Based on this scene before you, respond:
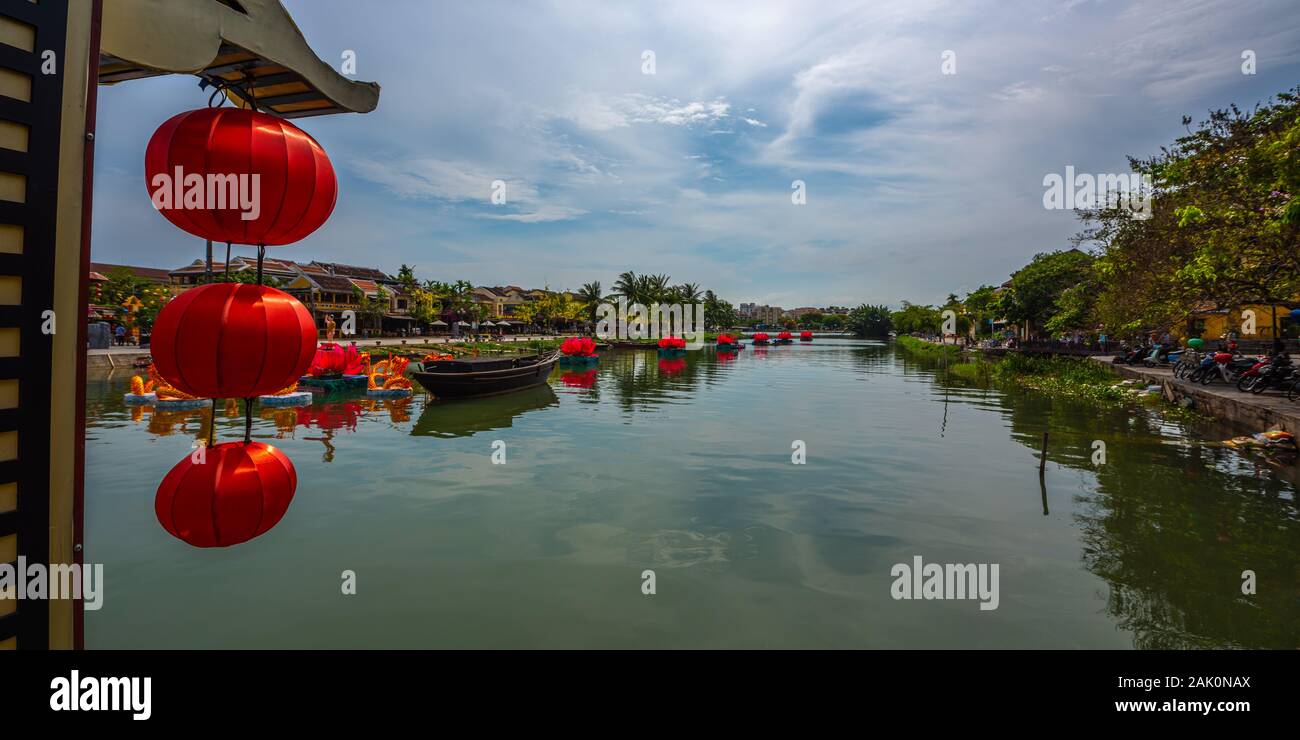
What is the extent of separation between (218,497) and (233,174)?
183cm

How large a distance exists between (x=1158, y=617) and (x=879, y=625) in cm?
301

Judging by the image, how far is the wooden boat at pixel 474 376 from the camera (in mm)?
21531

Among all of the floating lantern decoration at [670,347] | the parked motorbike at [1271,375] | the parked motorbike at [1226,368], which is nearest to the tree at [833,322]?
the floating lantern decoration at [670,347]

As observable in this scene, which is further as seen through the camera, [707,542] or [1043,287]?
[1043,287]

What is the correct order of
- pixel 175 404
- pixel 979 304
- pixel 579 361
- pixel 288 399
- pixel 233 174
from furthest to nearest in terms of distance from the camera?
pixel 979 304 < pixel 579 361 < pixel 288 399 < pixel 175 404 < pixel 233 174

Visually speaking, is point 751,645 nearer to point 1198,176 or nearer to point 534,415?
point 534,415

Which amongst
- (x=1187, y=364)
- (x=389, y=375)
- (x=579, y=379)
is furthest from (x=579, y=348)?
(x=1187, y=364)

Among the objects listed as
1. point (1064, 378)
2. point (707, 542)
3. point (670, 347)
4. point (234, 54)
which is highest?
point (670, 347)

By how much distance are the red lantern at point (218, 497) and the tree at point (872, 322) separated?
14161 cm

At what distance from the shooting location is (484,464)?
12.6 metres

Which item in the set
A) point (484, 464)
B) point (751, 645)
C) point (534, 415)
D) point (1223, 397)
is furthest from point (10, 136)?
point (1223, 397)

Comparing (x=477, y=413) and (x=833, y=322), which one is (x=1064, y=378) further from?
(x=833, y=322)

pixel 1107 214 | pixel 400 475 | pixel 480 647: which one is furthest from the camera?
pixel 1107 214

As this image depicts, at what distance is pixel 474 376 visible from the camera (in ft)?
72.6
